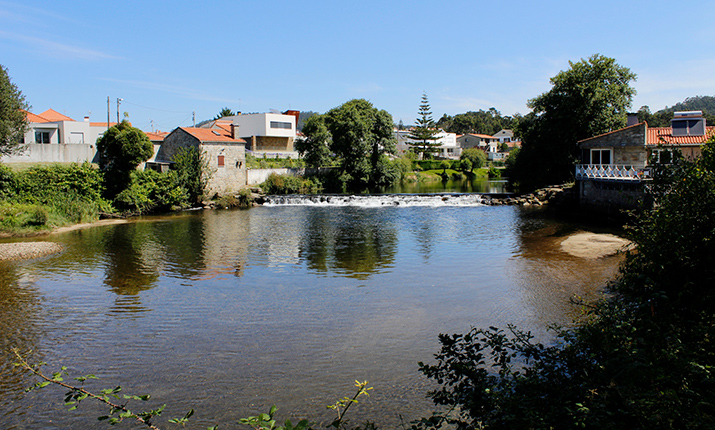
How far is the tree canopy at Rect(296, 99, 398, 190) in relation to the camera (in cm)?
4759

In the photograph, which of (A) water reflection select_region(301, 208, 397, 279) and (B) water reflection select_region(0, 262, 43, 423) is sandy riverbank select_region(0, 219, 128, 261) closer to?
(B) water reflection select_region(0, 262, 43, 423)

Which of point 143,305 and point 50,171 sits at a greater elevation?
point 50,171

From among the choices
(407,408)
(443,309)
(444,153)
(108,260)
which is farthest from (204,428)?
(444,153)

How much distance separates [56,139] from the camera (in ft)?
147

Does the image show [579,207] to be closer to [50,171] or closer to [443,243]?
[443,243]

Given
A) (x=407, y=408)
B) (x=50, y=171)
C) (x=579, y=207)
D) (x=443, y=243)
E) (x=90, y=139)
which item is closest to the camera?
(x=407, y=408)

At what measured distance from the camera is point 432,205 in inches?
→ 1346

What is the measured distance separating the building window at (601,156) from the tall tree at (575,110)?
405cm

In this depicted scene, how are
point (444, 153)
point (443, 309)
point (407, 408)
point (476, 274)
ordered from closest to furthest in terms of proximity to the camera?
point (407, 408)
point (443, 309)
point (476, 274)
point (444, 153)

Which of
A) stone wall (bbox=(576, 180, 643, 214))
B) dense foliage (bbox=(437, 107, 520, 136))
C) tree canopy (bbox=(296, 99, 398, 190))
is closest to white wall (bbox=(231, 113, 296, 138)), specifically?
tree canopy (bbox=(296, 99, 398, 190))

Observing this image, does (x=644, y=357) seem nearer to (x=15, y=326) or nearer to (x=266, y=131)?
(x=15, y=326)

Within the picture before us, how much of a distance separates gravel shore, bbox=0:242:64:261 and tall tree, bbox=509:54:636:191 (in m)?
35.9

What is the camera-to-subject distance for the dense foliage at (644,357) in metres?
3.90

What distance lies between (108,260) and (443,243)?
12898mm
